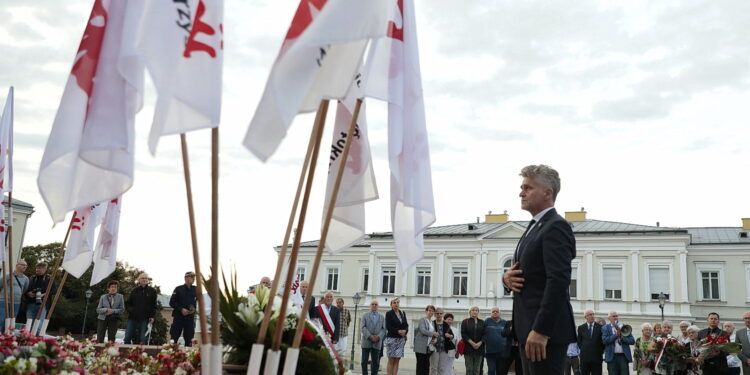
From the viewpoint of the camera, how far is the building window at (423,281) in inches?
1991

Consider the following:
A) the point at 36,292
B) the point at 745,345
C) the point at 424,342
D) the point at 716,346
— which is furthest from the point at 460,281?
the point at 36,292

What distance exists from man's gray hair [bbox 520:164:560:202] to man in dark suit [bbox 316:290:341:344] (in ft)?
32.4

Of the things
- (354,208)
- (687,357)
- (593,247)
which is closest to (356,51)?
(354,208)

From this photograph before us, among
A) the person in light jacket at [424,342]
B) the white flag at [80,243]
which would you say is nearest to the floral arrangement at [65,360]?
the white flag at [80,243]

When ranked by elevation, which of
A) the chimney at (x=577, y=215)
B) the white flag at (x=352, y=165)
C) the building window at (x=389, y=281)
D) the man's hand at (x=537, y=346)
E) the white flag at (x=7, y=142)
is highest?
the chimney at (x=577, y=215)

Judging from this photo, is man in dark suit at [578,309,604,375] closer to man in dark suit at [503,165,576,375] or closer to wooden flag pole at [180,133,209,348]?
man in dark suit at [503,165,576,375]

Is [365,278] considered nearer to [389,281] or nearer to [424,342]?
[389,281]

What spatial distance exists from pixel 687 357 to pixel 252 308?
1018cm

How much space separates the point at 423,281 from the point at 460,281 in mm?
2844

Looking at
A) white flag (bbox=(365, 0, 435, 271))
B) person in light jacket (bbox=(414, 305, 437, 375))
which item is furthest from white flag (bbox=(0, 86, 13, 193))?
person in light jacket (bbox=(414, 305, 437, 375))

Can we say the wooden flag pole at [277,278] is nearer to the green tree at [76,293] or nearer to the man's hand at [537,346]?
the man's hand at [537,346]

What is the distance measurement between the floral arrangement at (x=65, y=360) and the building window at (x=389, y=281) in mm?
45153

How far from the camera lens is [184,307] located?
14.3 meters

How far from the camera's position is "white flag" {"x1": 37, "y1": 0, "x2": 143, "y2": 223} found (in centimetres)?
346
